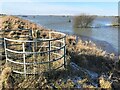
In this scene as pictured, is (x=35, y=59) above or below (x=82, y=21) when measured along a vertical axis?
below

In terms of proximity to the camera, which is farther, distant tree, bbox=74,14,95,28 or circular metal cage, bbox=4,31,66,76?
distant tree, bbox=74,14,95,28

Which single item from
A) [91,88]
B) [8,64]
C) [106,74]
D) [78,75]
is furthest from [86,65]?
[8,64]

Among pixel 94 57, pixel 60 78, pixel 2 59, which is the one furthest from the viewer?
pixel 94 57

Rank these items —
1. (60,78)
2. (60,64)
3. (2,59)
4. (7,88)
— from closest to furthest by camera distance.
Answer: (7,88)
(60,78)
(60,64)
(2,59)

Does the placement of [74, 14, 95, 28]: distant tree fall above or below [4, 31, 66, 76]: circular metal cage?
above

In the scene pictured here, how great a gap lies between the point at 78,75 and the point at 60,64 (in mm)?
708

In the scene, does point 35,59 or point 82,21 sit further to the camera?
point 82,21

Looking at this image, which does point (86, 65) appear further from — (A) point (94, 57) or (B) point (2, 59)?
(B) point (2, 59)

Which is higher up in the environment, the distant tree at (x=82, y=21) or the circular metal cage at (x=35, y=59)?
the distant tree at (x=82, y=21)

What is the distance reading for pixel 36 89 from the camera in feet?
26.3

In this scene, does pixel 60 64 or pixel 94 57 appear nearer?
pixel 60 64

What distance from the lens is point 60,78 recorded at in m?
8.57

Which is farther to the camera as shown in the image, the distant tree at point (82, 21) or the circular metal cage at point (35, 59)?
the distant tree at point (82, 21)

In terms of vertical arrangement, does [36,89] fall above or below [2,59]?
below
